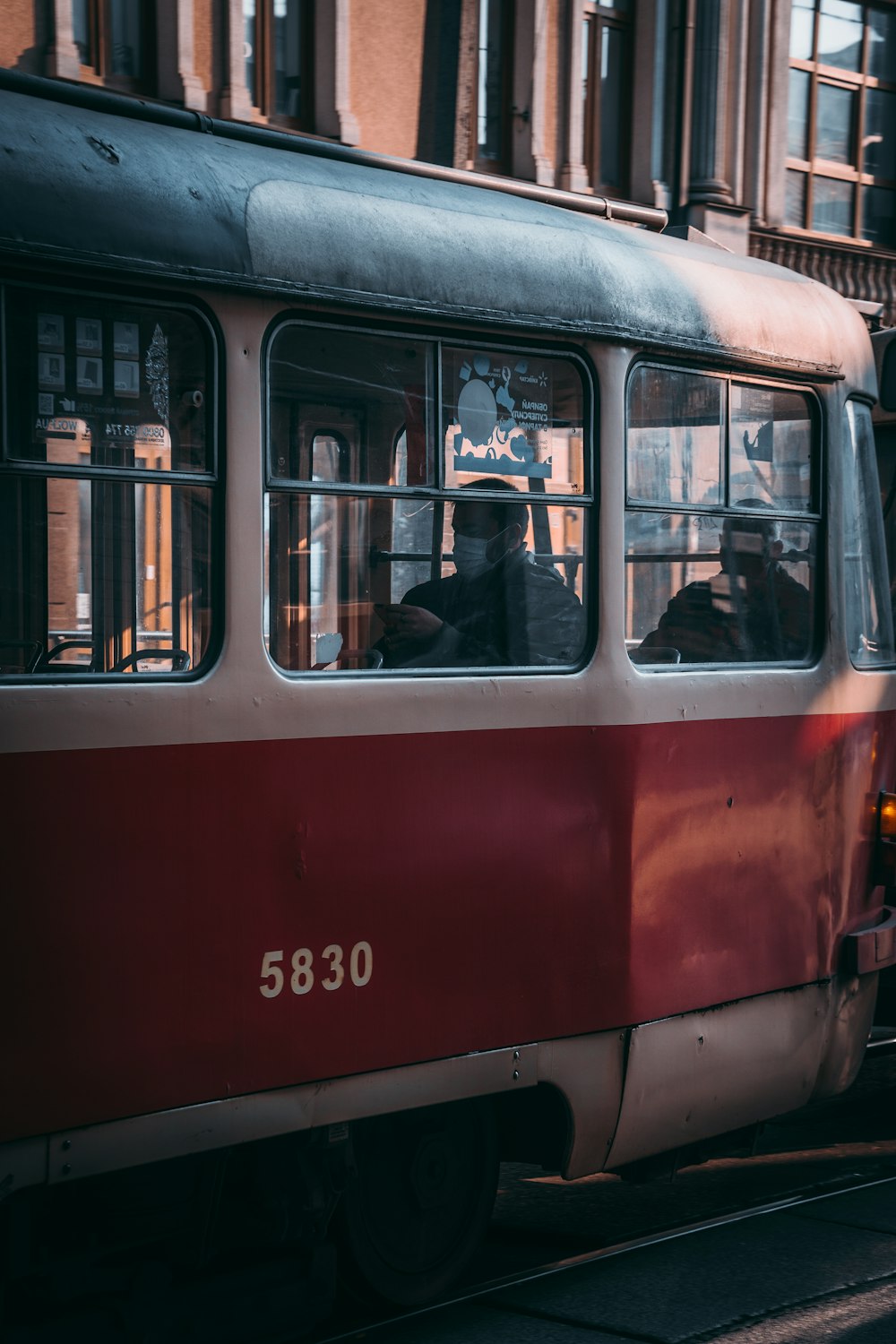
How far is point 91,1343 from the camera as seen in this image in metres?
3.85

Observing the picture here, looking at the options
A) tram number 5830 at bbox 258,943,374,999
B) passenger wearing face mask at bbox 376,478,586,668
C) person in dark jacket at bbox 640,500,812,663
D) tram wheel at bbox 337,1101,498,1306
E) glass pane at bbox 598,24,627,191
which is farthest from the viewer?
glass pane at bbox 598,24,627,191

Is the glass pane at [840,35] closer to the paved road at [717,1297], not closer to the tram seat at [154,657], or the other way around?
the paved road at [717,1297]

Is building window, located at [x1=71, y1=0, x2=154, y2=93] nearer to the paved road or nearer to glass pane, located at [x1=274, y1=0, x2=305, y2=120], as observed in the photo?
glass pane, located at [x1=274, y1=0, x2=305, y2=120]

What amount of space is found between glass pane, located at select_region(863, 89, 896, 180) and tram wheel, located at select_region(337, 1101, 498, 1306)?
1594cm

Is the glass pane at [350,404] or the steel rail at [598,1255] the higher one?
the glass pane at [350,404]

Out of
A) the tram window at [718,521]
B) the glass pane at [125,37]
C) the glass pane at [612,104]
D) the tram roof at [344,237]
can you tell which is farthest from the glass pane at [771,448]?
the glass pane at [612,104]

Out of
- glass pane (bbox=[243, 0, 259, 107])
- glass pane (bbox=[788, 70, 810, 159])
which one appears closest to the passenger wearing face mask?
glass pane (bbox=[243, 0, 259, 107])

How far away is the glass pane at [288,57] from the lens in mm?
13914

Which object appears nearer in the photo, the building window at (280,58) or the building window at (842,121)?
the building window at (280,58)

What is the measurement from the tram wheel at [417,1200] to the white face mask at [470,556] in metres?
1.39

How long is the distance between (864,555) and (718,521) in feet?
2.93

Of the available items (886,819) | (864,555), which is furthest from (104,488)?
(886,819)

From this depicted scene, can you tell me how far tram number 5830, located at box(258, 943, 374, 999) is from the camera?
3797 mm

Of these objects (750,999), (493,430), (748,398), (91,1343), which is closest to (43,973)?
(91,1343)
